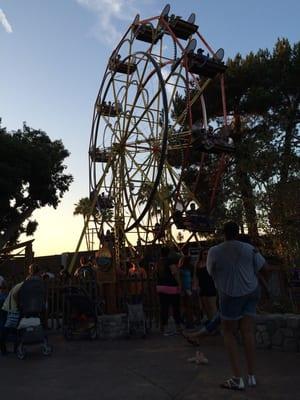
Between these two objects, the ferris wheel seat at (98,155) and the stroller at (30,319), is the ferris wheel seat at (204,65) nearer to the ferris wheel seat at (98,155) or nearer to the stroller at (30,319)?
the ferris wheel seat at (98,155)

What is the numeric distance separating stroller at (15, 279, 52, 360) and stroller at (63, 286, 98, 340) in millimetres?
1317

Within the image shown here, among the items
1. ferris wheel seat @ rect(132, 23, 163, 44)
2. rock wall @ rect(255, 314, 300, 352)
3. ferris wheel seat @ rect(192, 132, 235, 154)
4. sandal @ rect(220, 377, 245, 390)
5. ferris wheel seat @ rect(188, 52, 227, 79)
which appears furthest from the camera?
ferris wheel seat @ rect(132, 23, 163, 44)

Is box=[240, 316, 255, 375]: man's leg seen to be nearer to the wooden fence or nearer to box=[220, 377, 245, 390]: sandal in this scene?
box=[220, 377, 245, 390]: sandal

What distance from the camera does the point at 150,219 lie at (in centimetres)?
1731

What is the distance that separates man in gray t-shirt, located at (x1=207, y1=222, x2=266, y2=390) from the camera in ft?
13.6

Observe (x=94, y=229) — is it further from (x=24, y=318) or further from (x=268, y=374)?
(x=268, y=374)

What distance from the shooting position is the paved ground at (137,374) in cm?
418

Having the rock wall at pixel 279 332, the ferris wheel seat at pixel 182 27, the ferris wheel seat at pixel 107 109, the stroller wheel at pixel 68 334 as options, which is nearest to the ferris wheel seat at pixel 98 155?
the ferris wheel seat at pixel 107 109

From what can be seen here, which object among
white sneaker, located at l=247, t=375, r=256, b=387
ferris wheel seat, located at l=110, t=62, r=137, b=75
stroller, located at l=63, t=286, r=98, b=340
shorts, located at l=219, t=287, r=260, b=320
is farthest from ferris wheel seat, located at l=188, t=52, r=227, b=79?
white sneaker, located at l=247, t=375, r=256, b=387

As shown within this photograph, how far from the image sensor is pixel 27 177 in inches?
1049

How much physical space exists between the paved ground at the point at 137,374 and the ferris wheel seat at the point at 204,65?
1133cm

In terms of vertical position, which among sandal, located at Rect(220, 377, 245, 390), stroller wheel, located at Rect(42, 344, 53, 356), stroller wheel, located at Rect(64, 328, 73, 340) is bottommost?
sandal, located at Rect(220, 377, 245, 390)

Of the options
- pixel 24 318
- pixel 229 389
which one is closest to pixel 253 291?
pixel 229 389

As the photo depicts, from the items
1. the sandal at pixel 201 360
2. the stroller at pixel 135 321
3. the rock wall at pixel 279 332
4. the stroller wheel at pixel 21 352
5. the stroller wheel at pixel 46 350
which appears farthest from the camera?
the stroller at pixel 135 321
